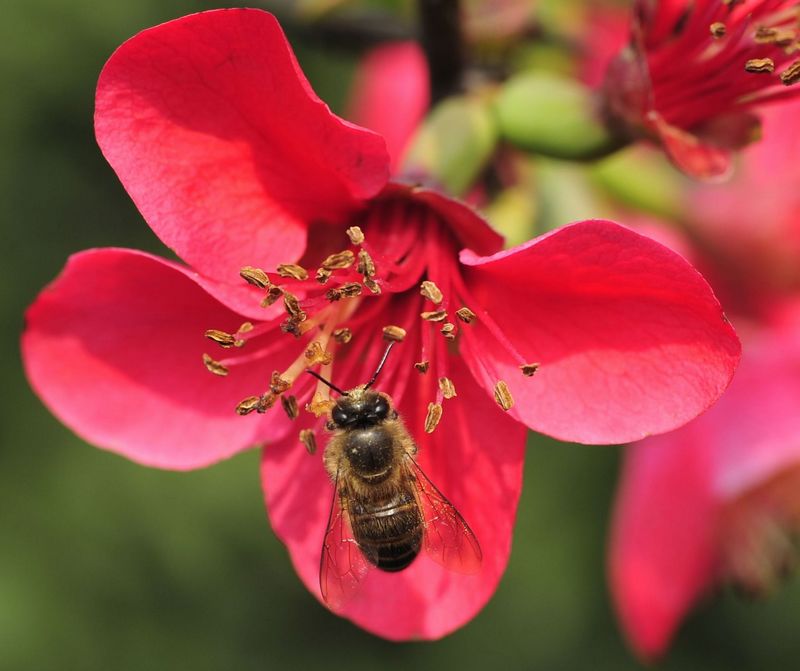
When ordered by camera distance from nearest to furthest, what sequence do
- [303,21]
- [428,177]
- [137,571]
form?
1. [428,177]
2. [303,21]
3. [137,571]

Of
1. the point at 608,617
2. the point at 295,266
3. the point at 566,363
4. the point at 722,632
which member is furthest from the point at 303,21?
the point at 722,632

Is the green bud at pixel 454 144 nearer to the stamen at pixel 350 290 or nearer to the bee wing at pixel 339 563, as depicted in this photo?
the stamen at pixel 350 290

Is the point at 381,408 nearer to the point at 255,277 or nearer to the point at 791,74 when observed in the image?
the point at 255,277

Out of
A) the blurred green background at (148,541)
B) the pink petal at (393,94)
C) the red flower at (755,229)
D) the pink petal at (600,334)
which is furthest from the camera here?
the blurred green background at (148,541)

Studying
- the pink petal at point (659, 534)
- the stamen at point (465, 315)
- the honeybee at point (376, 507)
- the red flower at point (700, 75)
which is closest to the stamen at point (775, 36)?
the red flower at point (700, 75)

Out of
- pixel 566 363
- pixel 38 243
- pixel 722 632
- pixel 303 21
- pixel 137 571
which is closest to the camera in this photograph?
pixel 566 363

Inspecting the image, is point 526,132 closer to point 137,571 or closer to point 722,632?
point 137,571

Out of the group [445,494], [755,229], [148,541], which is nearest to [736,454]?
[755,229]

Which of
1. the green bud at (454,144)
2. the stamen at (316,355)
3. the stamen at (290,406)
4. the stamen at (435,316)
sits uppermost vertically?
the green bud at (454,144)
